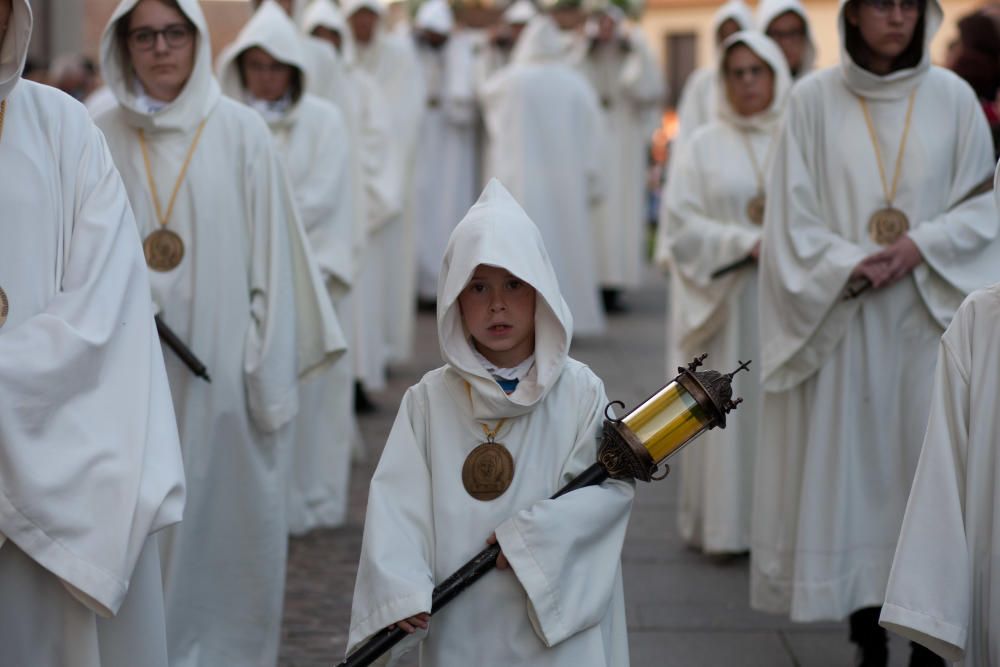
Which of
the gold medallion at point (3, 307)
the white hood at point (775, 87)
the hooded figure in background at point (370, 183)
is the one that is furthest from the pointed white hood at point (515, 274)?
the hooded figure in background at point (370, 183)

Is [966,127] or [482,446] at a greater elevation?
[966,127]

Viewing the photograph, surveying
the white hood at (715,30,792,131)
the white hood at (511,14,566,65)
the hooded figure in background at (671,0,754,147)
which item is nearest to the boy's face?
the white hood at (715,30,792,131)

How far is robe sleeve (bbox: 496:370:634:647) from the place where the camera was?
3975 millimetres

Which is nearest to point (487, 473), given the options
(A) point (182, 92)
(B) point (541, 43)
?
(A) point (182, 92)

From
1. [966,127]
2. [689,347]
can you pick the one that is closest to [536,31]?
[689,347]

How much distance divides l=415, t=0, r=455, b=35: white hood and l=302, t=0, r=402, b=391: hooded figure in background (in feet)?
13.3

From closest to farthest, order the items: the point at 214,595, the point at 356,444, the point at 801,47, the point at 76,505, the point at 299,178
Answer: the point at 76,505 → the point at 214,595 → the point at 299,178 → the point at 801,47 → the point at 356,444

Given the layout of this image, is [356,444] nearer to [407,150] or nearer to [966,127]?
[407,150]

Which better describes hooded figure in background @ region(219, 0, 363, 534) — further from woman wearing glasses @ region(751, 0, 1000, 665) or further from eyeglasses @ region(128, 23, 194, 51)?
woman wearing glasses @ region(751, 0, 1000, 665)

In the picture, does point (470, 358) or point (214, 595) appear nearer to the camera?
point (470, 358)

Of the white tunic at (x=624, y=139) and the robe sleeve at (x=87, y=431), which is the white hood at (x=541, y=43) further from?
the robe sleeve at (x=87, y=431)

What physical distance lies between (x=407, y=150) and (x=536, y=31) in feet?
8.49

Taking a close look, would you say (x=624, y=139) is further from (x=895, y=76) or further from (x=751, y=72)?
(x=895, y=76)

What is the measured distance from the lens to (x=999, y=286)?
392 cm
